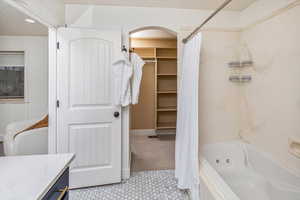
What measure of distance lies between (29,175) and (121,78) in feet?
4.70

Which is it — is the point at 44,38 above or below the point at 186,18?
below

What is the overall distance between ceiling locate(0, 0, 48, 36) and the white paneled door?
0.99ft

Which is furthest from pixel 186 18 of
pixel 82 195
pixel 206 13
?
pixel 82 195

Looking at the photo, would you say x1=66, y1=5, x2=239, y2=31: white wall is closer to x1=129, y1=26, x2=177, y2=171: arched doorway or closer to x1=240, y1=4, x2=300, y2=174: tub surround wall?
x1=240, y1=4, x2=300, y2=174: tub surround wall

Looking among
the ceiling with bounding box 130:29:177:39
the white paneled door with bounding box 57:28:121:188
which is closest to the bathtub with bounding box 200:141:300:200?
the white paneled door with bounding box 57:28:121:188

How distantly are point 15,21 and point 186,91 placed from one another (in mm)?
1888

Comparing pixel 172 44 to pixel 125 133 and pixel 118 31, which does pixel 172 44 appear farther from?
pixel 125 133

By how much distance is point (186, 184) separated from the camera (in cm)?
179

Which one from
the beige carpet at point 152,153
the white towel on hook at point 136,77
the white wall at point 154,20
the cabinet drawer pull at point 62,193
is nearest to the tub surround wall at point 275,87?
the white wall at point 154,20

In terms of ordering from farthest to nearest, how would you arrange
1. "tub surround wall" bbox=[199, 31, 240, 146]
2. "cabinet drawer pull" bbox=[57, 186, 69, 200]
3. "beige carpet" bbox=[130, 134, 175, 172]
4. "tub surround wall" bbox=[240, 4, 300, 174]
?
1. "beige carpet" bbox=[130, 134, 175, 172]
2. "tub surround wall" bbox=[199, 31, 240, 146]
3. "tub surround wall" bbox=[240, 4, 300, 174]
4. "cabinet drawer pull" bbox=[57, 186, 69, 200]

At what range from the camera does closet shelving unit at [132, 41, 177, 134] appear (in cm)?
402

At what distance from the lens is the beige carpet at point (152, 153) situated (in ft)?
8.52

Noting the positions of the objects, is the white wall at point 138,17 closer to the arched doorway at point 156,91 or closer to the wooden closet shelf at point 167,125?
the arched doorway at point 156,91

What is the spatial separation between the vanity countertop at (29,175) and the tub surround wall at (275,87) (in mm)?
2004
